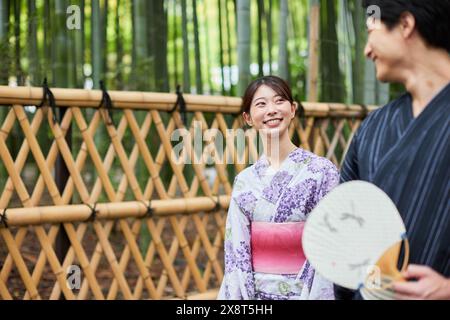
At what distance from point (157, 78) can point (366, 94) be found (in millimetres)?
1638

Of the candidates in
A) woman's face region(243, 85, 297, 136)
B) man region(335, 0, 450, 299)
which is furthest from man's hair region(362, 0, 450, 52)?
woman's face region(243, 85, 297, 136)

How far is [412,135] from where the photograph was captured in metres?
1.05

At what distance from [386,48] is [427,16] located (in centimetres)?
8

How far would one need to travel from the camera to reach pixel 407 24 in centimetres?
104

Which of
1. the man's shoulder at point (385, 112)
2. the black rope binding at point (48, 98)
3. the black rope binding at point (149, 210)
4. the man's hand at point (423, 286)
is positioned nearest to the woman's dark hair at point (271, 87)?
the man's shoulder at point (385, 112)

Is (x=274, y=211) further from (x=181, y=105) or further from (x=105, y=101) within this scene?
(x=181, y=105)

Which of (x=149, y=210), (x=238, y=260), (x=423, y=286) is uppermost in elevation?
(x=423, y=286)

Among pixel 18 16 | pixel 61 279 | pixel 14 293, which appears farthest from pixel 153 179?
pixel 18 16

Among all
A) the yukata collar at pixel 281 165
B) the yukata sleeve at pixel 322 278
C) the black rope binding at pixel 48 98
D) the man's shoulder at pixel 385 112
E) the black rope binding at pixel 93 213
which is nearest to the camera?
the man's shoulder at pixel 385 112

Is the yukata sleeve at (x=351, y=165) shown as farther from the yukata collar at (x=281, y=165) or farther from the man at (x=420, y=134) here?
the yukata collar at (x=281, y=165)

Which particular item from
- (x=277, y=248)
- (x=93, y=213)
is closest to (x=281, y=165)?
(x=277, y=248)

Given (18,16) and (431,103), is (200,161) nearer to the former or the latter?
(18,16)

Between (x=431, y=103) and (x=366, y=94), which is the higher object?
(x=431, y=103)

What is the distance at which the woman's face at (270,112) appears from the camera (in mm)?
1786
